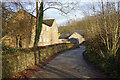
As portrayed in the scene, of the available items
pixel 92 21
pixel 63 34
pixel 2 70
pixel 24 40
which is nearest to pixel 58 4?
pixel 92 21

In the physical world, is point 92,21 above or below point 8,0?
below

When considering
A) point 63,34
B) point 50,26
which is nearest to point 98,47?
point 50,26

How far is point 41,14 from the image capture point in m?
16.1

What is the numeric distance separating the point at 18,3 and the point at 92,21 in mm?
8316

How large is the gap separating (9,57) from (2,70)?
0.91 metres

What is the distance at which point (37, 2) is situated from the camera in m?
15.1

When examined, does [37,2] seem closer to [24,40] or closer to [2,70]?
[24,40]

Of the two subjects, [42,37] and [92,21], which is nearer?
[92,21]

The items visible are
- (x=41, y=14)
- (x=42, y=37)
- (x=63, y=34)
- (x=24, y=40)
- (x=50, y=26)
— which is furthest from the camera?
(x=63, y=34)

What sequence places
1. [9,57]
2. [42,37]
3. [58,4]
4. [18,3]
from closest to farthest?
[9,57], [18,3], [58,4], [42,37]

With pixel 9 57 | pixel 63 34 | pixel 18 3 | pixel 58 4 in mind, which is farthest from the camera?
pixel 63 34

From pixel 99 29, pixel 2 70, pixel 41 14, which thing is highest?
pixel 41 14

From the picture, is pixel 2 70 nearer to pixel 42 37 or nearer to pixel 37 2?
pixel 37 2

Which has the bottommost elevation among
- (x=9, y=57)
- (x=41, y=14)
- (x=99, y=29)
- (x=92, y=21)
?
(x=9, y=57)
